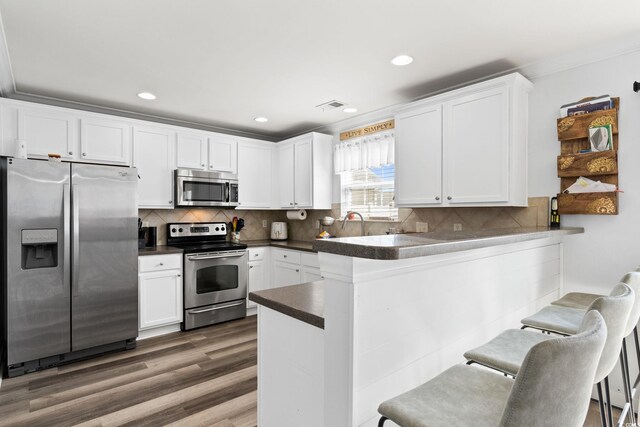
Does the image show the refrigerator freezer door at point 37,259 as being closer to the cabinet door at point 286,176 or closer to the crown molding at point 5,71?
the crown molding at point 5,71

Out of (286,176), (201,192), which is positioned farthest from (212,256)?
(286,176)

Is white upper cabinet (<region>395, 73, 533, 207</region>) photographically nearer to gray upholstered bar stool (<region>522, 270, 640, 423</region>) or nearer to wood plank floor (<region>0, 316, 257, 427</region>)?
gray upholstered bar stool (<region>522, 270, 640, 423</region>)

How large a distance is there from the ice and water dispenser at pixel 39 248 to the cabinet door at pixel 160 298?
79 centimetres

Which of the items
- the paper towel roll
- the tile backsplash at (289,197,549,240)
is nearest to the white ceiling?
the tile backsplash at (289,197,549,240)

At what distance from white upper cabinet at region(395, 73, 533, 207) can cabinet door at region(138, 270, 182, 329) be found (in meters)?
2.55

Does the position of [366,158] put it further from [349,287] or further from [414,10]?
[349,287]

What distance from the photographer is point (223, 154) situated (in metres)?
4.40

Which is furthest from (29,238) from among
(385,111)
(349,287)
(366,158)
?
(385,111)

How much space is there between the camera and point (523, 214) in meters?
2.76

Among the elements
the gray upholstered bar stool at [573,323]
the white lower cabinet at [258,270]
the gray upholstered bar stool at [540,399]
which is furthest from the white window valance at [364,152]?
the gray upholstered bar stool at [540,399]

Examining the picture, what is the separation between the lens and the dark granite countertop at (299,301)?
1.30 metres

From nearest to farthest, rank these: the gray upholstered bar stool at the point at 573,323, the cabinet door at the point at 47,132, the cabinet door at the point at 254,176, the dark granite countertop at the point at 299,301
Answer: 1. the dark granite countertop at the point at 299,301
2. the gray upholstered bar stool at the point at 573,323
3. the cabinet door at the point at 47,132
4. the cabinet door at the point at 254,176

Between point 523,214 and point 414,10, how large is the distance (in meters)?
1.77

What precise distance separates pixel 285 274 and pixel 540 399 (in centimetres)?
368
